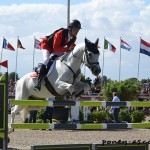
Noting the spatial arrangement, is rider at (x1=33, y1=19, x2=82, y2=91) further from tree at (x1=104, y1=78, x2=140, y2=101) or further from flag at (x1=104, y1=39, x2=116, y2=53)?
flag at (x1=104, y1=39, x2=116, y2=53)

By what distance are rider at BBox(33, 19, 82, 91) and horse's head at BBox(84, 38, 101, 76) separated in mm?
619

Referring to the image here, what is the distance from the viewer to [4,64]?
94.3 ft

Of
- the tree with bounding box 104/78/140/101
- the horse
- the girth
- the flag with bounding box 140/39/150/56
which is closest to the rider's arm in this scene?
the horse

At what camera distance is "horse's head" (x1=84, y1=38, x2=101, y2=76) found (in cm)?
894

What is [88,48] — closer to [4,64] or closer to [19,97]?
[19,97]

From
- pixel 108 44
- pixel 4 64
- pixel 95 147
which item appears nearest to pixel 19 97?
pixel 95 147

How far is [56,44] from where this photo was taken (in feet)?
32.0

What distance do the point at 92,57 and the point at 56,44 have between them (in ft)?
3.36

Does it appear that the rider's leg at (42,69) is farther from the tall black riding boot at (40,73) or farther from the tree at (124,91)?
the tree at (124,91)

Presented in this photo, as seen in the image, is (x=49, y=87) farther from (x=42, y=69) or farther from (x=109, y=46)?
(x=109, y=46)

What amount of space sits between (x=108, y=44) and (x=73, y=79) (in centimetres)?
2686

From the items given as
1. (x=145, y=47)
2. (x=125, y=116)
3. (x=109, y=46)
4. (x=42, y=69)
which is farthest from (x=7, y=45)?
(x=42, y=69)

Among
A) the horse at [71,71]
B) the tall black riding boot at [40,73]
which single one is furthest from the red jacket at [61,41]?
the tall black riding boot at [40,73]

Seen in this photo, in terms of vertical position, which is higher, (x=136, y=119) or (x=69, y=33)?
(x=69, y=33)
